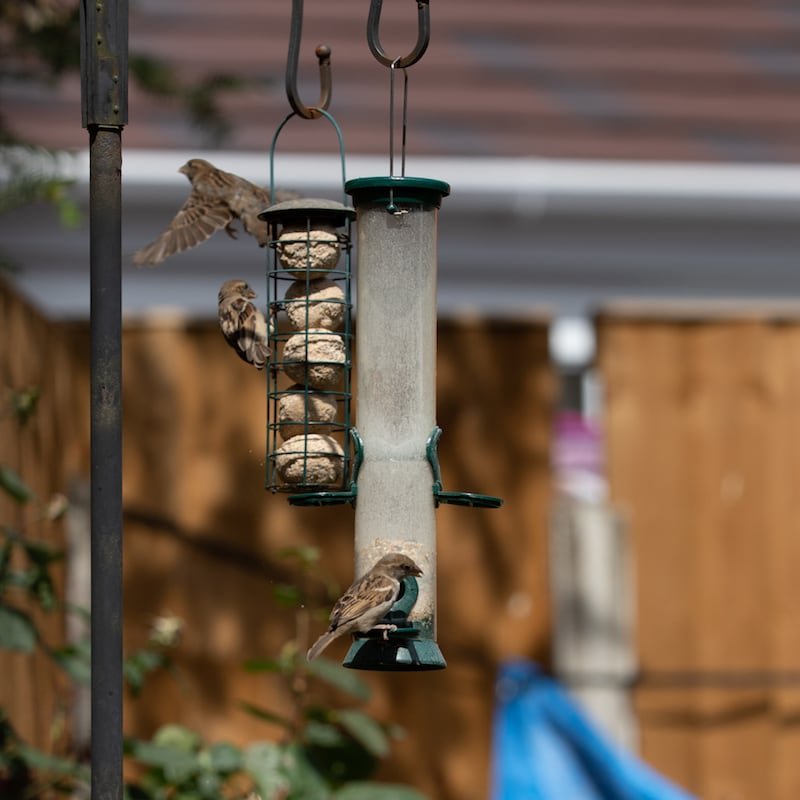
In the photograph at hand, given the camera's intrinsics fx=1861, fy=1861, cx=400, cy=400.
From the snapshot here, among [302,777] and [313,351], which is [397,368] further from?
[302,777]

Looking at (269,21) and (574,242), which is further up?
(269,21)

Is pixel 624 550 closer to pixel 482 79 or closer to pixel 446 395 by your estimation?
pixel 446 395

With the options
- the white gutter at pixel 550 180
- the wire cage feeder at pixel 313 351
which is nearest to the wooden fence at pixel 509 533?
the white gutter at pixel 550 180

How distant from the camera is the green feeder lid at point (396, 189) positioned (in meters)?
3.68

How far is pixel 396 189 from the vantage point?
3.69 meters

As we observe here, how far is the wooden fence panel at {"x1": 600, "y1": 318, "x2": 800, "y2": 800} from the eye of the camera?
6.56 m

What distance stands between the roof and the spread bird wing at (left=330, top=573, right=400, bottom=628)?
516 cm

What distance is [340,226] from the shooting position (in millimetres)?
3787

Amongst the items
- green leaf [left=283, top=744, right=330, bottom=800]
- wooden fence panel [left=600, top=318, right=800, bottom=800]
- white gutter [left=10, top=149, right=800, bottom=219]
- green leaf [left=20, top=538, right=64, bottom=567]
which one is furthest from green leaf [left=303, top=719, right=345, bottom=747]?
white gutter [left=10, top=149, right=800, bottom=219]

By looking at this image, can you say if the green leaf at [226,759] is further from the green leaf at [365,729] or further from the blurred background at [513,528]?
the blurred background at [513,528]

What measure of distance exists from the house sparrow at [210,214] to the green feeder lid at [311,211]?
0.27 metres

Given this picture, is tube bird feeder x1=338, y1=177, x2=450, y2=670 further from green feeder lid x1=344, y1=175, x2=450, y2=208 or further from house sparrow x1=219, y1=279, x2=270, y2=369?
house sparrow x1=219, y1=279, x2=270, y2=369

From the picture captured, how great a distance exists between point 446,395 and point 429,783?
135 cm

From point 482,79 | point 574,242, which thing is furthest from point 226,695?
point 482,79
